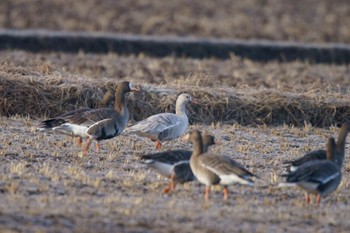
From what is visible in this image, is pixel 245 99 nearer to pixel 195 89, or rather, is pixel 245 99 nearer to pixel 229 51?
pixel 195 89

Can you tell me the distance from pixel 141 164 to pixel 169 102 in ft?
16.5

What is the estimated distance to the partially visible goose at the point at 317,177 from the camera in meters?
11.7

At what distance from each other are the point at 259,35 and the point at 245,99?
69.5 feet

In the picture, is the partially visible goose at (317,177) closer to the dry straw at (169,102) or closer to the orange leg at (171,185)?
the orange leg at (171,185)

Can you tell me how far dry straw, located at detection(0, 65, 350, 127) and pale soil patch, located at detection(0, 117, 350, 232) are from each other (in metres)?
2.14

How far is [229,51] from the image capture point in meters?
34.1

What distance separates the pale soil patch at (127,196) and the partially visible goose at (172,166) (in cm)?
18

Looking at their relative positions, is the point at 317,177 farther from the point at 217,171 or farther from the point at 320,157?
the point at 320,157

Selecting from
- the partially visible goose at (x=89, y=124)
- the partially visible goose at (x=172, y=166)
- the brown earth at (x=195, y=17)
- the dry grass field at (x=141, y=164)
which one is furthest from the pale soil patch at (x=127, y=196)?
the brown earth at (x=195, y=17)

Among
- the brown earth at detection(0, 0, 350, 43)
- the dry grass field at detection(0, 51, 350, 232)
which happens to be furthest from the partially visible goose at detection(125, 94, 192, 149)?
the brown earth at detection(0, 0, 350, 43)

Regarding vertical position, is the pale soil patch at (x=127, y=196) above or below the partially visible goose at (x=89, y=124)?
below

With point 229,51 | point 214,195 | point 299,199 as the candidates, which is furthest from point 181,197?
point 229,51

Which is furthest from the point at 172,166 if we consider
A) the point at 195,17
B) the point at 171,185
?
the point at 195,17

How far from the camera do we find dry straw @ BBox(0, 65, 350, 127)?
62.5 ft
